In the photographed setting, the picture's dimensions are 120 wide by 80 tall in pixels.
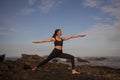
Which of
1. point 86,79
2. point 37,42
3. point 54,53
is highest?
point 37,42

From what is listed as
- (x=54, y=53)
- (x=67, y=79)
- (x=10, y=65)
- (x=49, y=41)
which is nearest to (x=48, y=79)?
(x=67, y=79)

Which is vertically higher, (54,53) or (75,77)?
(54,53)

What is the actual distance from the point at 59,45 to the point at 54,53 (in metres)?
0.51

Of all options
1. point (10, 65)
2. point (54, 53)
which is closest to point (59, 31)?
point (54, 53)

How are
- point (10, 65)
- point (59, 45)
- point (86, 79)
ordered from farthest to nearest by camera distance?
point (10, 65)
point (59, 45)
point (86, 79)

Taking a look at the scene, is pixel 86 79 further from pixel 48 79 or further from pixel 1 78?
pixel 1 78

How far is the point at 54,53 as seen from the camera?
31.6 feet

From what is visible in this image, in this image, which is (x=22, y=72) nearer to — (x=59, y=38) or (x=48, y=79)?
(x=48, y=79)

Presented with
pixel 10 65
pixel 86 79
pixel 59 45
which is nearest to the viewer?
pixel 86 79

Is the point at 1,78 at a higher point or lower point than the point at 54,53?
lower

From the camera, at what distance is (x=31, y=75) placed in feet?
29.8

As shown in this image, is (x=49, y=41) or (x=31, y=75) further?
(x=49, y=41)

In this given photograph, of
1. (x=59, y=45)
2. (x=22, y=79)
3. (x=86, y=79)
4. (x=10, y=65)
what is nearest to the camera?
(x=86, y=79)

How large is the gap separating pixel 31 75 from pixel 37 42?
193 centimetres
